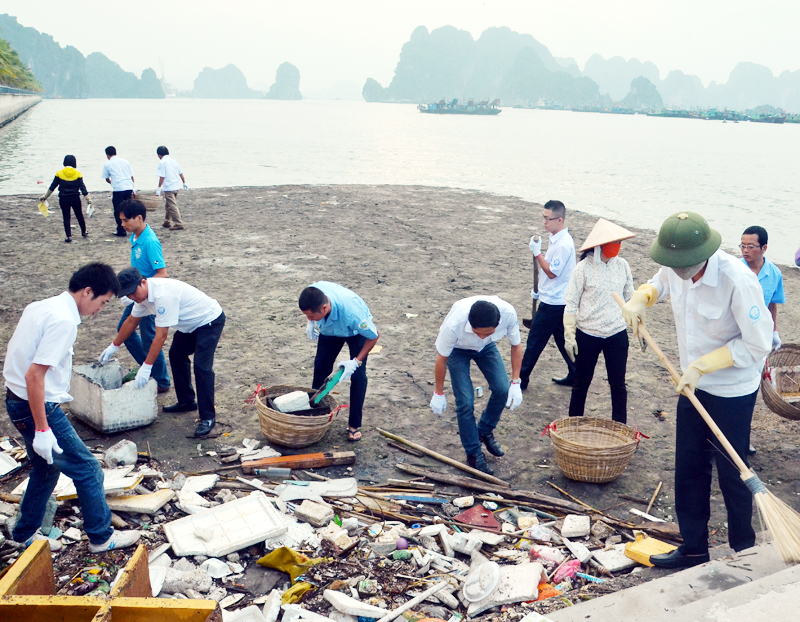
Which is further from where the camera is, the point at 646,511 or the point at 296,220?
the point at 296,220

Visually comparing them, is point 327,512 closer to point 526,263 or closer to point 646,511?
point 646,511

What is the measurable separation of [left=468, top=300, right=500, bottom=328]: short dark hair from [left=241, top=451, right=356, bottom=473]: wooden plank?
1734 mm

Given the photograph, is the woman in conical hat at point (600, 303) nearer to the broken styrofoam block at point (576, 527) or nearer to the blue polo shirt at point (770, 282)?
the blue polo shirt at point (770, 282)

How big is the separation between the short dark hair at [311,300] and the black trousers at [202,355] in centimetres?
108

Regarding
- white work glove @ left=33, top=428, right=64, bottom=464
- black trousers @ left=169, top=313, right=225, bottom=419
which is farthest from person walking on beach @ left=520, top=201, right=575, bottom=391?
white work glove @ left=33, top=428, right=64, bottom=464

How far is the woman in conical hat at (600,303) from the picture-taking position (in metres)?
5.39

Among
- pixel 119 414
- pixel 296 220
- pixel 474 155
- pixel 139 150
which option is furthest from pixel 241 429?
pixel 474 155

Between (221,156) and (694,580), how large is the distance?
4081 centimetres

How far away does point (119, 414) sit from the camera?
5578 millimetres

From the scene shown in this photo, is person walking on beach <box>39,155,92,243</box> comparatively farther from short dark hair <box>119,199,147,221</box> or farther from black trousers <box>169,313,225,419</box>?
black trousers <box>169,313,225,419</box>

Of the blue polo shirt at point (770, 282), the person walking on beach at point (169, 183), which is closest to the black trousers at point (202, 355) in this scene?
the blue polo shirt at point (770, 282)

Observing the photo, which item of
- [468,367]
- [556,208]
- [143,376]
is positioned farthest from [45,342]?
[556,208]

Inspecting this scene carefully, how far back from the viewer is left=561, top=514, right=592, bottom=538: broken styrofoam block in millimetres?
4512

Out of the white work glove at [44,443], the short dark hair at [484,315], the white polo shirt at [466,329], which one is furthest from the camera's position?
the white polo shirt at [466,329]
